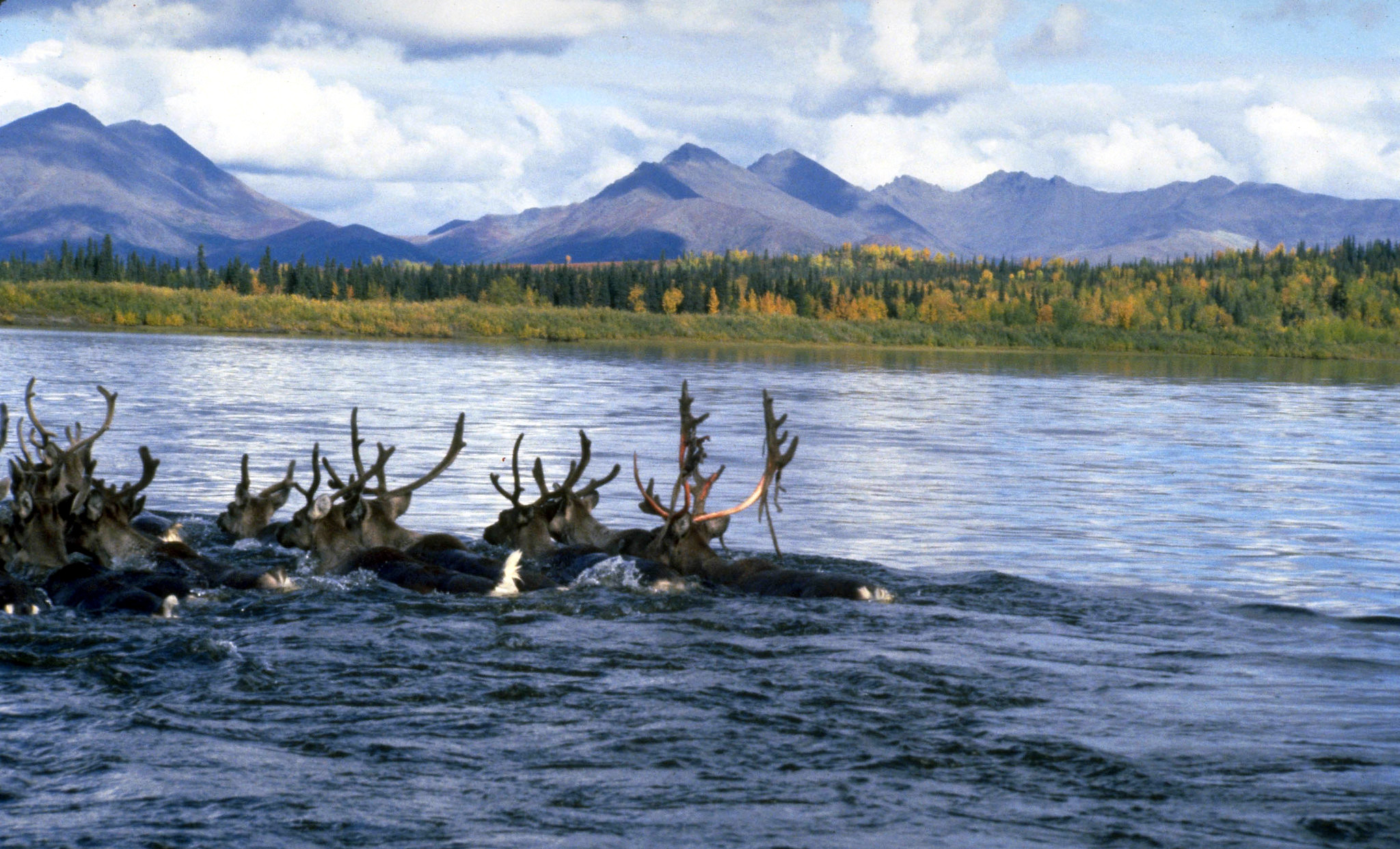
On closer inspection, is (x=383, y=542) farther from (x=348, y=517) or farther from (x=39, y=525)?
(x=39, y=525)

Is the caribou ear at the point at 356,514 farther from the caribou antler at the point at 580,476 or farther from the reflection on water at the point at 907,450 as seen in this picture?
the reflection on water at the point at 907,450

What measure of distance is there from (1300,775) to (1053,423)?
29.8m

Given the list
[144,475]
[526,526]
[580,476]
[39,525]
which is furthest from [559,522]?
[39,525]

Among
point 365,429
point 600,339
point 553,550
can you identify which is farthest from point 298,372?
point 600,339

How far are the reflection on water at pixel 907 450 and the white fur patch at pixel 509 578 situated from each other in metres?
4.45

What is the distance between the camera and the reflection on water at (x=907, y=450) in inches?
616

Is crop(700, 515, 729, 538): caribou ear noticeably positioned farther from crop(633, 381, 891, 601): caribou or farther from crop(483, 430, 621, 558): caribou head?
crop(483, 430, 621, 558): caribou head

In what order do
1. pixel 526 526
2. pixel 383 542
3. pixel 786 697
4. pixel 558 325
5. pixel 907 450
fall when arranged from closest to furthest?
pixel 786 697, pixel 383 542, pixel 526 526, pixel 907 450, pixel 558 325

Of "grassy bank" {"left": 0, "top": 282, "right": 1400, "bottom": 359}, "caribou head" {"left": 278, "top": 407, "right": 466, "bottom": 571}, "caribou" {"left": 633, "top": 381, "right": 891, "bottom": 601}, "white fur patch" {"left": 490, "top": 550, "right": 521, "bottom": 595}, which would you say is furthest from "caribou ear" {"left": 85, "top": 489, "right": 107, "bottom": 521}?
"grassy bank" {"left": 0, "top": 282, "right": 1400, "bottom": 359}

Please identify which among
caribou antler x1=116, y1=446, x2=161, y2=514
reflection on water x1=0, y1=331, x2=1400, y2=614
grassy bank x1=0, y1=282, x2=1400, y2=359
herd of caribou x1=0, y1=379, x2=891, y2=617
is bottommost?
reflection on water x1=0, y1=331, x2=1400, y2=614

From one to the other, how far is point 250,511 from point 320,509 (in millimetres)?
1956

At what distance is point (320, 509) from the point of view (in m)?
11.9

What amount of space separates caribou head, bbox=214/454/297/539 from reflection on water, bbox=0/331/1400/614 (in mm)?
2643

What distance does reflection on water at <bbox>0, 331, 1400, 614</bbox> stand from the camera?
1564 cm
